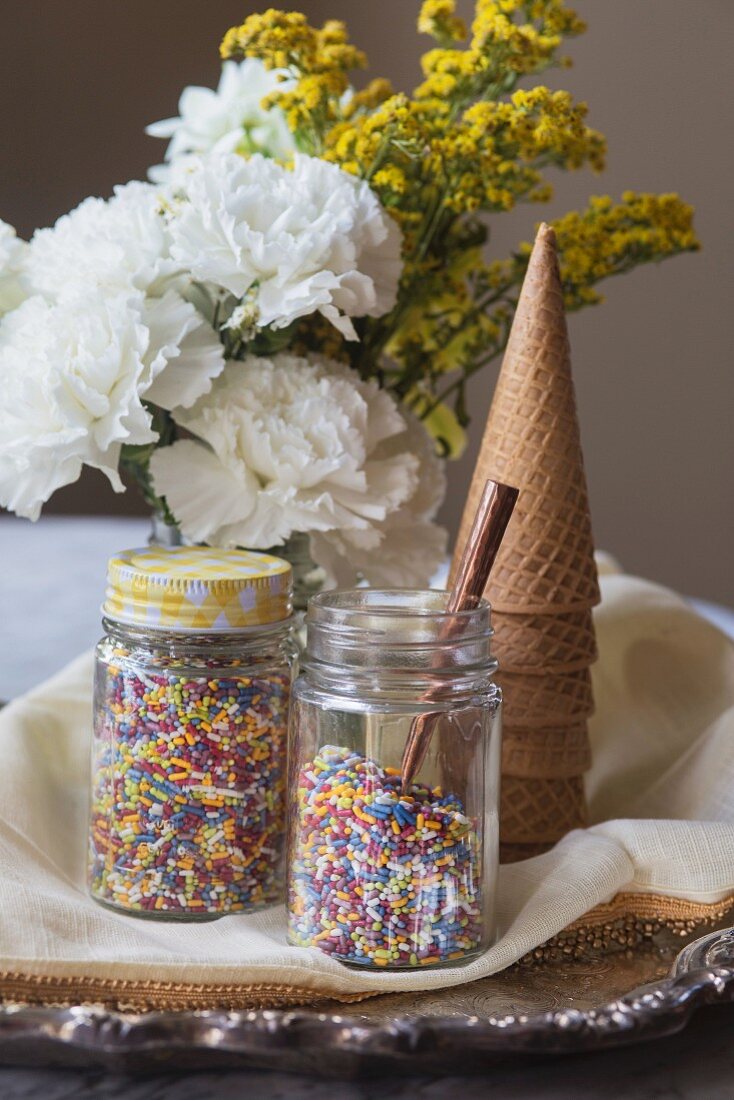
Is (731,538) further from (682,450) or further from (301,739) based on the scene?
(301,739)

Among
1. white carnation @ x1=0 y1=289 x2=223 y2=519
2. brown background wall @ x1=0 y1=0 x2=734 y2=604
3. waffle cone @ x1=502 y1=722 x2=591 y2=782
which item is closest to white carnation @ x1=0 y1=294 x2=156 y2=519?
white carnation @ x1=0 y1=289 x2=223 y2=519

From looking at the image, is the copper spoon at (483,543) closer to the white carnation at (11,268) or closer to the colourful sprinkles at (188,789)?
the colourful sprinkles at (188,789)

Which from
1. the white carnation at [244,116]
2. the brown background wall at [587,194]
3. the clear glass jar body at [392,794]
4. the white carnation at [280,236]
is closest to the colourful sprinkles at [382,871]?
the clear glass jar body at [392,794]

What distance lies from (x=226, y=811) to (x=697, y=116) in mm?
1810

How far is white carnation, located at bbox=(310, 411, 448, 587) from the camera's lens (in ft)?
2.19

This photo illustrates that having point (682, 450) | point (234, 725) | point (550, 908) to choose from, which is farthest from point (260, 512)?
point (682, 450)

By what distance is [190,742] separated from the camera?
550 millimetres

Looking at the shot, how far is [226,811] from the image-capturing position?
56 centimetres

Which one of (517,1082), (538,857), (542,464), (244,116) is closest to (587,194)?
(244,116)

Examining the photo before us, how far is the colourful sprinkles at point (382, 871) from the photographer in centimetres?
51

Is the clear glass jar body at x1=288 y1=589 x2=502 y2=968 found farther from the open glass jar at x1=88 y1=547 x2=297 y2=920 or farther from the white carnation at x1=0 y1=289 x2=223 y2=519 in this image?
the white carnation at x1=0 y1=289 x2=223 y2=519

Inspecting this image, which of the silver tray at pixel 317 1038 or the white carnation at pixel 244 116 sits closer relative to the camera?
the silver tray at pixel 317 1038

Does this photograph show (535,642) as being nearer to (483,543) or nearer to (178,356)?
(483,543)

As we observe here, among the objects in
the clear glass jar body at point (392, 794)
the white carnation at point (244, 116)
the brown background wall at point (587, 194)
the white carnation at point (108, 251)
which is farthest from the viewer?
the brown background wall at point (587, 194)
